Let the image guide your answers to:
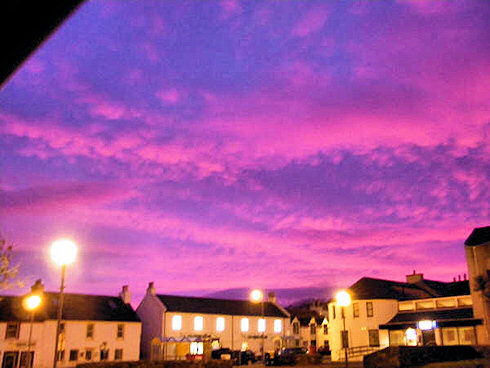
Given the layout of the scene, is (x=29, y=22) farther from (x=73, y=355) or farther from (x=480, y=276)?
(x=73, y=355)

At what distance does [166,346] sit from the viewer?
63.2 m

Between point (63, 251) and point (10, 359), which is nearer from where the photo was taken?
point (63, 251)

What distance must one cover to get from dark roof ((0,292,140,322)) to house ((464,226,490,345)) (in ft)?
130

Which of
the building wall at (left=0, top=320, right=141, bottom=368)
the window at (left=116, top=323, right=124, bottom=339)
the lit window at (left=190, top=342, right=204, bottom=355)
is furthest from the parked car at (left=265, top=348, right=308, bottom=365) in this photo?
the window at (left=116, top=323, right=124, bottom=339)

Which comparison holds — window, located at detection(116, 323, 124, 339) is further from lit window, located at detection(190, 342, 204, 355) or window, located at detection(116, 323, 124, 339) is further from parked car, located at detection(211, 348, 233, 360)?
parked car, located at detection(211, 348, 233, 360)

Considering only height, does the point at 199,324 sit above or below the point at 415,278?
below

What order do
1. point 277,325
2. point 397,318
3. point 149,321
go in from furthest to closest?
1. point 277,325
2. point 149,321
3. point 397,318

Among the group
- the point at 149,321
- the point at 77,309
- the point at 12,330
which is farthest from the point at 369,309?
the point at 12,330

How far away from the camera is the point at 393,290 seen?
191ft

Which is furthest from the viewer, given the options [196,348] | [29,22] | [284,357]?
[196,348]

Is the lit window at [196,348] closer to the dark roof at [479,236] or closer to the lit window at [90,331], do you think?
the lit window at [90,331]

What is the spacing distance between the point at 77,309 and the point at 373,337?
3416 centimetres

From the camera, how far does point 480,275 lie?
1848 inches

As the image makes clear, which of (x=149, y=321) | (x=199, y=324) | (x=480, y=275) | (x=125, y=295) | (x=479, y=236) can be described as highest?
(x=479, y=236)
